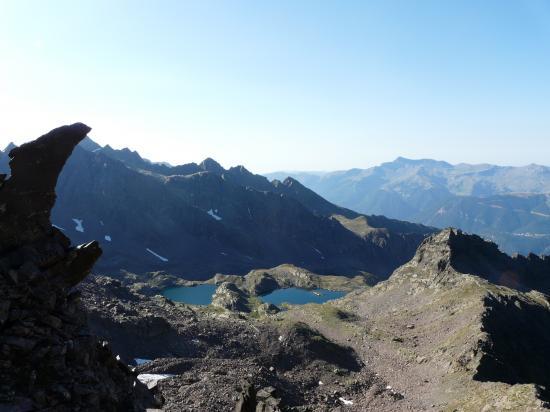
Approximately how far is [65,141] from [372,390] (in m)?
53.6

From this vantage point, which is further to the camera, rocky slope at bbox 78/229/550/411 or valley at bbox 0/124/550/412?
rocky slope at bbox 78/229/550/411

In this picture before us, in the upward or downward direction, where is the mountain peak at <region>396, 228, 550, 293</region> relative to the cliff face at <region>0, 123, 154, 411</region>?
downward

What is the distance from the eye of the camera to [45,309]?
86.9ft

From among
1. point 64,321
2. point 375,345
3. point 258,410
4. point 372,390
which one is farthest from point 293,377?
point 64,321

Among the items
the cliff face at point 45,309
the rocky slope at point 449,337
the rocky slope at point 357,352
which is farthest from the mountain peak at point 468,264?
the cliff face at point 45,309

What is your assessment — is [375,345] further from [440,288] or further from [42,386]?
[42,386]

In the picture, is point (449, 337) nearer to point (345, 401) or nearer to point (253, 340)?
point (345, 401)

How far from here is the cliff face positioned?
76.1ft

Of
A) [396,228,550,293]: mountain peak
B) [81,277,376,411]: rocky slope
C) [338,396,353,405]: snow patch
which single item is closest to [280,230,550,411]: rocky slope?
[396,228,550,293]: mountain peak

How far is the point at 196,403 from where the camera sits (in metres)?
43.9

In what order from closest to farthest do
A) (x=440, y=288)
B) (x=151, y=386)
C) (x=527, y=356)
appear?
1. (x=151, y=386)
2. (x=527, y=356)
3. (x=440, y=288)

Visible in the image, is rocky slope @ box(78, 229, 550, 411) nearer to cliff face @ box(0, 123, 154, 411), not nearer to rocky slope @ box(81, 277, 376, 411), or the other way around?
rocky slope @ box(81, 277, 376, 411)

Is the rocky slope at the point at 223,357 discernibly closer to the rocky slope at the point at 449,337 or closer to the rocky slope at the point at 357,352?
the rocky slope at the point at 357,352

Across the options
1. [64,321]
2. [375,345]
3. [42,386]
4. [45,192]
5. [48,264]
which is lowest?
[375,345]
